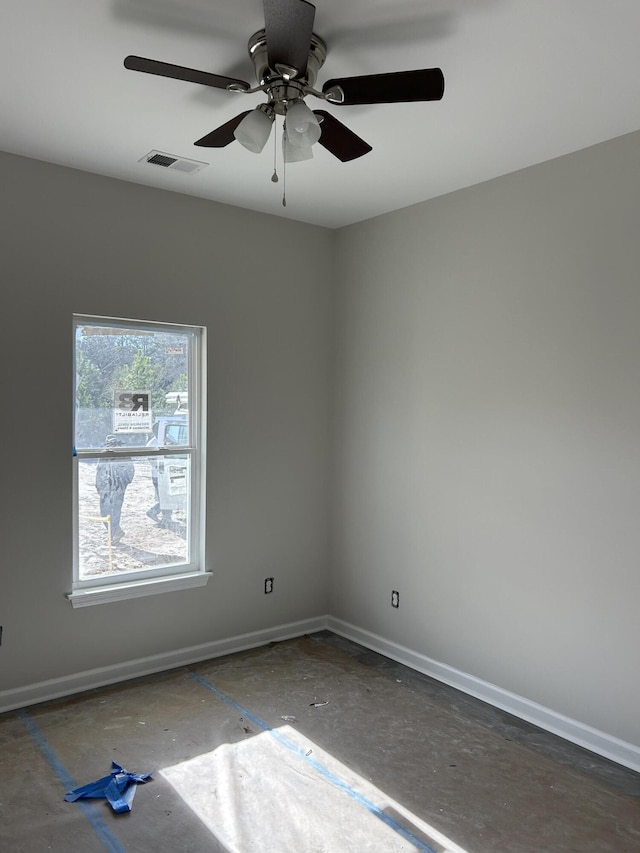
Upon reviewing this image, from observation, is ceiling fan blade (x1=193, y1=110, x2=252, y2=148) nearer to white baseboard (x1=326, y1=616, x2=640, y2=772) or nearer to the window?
the window

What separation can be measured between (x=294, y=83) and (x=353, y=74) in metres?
0.42

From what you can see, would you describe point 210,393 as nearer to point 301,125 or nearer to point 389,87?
point 301,125

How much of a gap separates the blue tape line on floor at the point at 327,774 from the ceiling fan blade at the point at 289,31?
2.76 metres

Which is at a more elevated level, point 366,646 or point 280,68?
point 280,68

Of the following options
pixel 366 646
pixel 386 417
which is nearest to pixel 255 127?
pixel 386 417

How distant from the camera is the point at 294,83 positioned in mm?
2195

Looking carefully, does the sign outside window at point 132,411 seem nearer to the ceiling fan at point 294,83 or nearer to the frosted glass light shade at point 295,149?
the ceiling fan at point 294,83

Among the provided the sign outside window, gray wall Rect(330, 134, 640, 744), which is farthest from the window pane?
gray wall Rect(330, 134, 640, 744)

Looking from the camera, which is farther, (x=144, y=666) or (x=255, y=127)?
(x=144, y=666)

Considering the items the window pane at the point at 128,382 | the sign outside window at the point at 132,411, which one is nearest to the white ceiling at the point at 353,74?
the window pane at the point at 128,382

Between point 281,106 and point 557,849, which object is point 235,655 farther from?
point 281,106

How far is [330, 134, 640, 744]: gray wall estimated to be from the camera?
3029 mm

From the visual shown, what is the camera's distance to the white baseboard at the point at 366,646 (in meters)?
3.10

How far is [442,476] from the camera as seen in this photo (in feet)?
12.7
